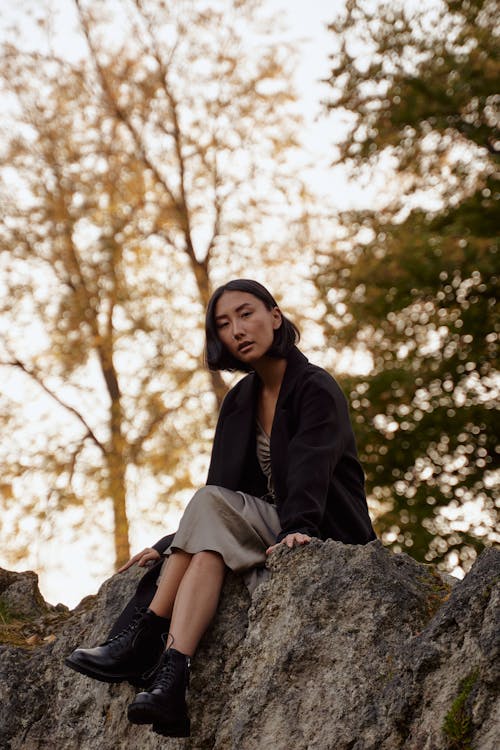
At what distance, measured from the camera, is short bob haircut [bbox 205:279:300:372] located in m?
4.23

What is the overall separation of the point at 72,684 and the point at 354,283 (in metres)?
8.43

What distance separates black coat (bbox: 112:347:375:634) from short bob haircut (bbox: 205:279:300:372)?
0.07 meters

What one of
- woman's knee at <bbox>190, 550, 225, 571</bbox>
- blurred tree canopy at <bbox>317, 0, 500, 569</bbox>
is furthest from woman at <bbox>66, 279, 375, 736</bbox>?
blurred tree canopy at <bbox>317, 0, 500, 569</bbox>

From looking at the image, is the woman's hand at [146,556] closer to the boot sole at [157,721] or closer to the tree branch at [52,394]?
the boot sole at [157,721]

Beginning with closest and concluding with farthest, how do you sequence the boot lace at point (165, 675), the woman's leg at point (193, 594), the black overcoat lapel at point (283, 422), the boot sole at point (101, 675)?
the boot lace at point (165, 675)
the woman's leg at point (193, 594)
the boot sole at point (101, 675)
the black overcoat lapel at point (283, 422)

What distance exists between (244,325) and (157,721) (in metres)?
1.65

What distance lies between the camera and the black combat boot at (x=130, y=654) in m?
3.66

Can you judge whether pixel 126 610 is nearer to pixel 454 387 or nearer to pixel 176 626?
pixel 176 626

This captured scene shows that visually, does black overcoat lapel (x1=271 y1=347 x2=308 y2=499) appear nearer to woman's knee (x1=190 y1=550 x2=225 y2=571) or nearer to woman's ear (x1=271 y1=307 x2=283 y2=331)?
woman's ear (x1=271 y1=307 x2=283 y2=331)

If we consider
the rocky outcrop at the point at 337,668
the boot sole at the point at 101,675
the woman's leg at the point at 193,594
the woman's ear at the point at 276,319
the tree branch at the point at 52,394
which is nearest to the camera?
the rocky outcrop at the point at 337,668

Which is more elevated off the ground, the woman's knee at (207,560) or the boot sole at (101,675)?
the woman's knee at (207,560)

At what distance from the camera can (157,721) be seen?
3322 millimetres

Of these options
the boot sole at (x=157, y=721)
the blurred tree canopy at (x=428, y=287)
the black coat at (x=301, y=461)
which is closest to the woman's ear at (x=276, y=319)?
the black coat at (x=301, y=461)

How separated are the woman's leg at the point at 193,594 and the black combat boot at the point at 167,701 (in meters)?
0.06
